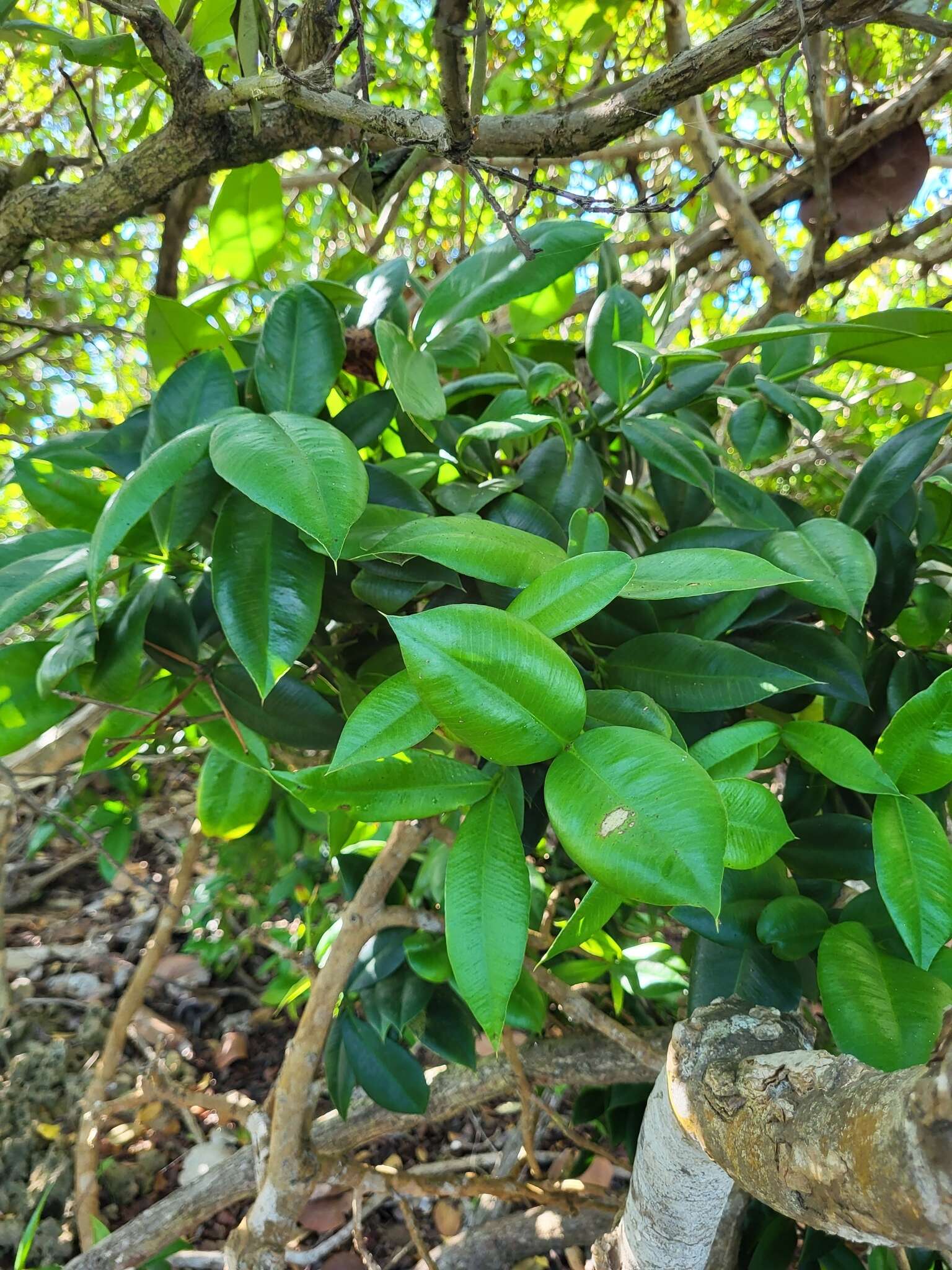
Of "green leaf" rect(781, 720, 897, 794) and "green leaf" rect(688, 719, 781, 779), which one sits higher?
"green leaf" rect(688, 719, 781, 779)

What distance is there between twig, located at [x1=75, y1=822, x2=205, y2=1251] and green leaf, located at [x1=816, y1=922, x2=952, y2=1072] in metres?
0.89

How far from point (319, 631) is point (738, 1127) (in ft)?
1.26

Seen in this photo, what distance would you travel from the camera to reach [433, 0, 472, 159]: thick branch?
1.46ft

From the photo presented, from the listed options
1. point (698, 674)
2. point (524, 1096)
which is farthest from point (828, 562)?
point (524, 1096)

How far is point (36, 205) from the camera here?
0.80 metres

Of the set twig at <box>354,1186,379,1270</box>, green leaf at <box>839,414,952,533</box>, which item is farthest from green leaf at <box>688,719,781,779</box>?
twig at <box>354,1186,379,1270</box>

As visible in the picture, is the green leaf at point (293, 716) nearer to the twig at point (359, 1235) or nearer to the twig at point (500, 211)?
the twig at point (500, 211)

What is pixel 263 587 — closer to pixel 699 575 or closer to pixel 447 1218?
pixel 699 575

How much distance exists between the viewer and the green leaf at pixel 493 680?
1.08ft

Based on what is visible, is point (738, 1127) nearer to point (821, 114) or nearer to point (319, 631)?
point (319, 631)

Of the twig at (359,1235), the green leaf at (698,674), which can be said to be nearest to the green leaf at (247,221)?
the green leaf at (698,674)

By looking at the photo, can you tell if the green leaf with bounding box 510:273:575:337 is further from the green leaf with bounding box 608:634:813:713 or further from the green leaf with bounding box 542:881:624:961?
the green leaf with bounding box 542:881:624:961

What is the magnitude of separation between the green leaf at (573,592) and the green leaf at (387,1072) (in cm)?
62

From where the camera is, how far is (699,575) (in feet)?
1.28
